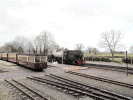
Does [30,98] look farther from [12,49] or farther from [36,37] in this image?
[12,49]

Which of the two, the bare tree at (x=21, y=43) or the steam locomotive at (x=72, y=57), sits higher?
the bare tree at (x=21, y=43)

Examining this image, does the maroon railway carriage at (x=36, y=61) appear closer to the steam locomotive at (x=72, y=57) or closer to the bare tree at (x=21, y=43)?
the steam locomotive at (x=72, y=57)

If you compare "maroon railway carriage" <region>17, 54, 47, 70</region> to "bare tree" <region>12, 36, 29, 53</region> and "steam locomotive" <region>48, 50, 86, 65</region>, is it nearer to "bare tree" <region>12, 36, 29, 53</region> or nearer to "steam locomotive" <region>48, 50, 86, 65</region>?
"steam locomotive" <region>48, 50, 86, 65</region>

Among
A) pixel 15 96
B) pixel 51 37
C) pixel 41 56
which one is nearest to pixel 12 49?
pixel 51 37

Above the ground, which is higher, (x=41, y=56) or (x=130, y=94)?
(x=41, y=56)

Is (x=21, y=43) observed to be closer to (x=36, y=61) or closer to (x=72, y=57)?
(x=72, y=57)

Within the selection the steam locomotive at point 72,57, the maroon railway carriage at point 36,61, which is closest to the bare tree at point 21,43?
the steam locomotive at point 72,57

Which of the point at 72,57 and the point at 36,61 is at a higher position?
the point at 72,57

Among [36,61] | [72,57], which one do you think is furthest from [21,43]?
[36,61]

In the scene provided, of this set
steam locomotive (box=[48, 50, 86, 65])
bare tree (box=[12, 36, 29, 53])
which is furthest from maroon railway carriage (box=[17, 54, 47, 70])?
bare tree (box=[12, 36, 29, 53])

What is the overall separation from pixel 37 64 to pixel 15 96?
7.59 m

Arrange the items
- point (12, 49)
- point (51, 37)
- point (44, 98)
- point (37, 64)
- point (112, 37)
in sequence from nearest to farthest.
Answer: point (44, 98) < point (37, 64) < point (112, 37) < point (51, 37) < point (12, 49)

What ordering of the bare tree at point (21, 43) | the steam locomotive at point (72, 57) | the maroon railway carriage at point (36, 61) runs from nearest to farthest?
the maroon railway carriage at point (36, 61), the steam locomotive at point (72, 57), the bare tree at point (21, 43)

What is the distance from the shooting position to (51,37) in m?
52.5
